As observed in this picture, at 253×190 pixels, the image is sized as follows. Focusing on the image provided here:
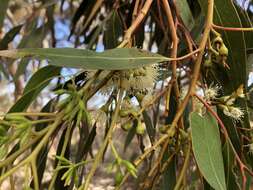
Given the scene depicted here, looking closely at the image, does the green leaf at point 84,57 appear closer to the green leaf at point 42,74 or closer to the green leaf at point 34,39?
the green leaf at point 42,74

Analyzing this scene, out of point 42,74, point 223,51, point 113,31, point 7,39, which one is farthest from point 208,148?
point 7,39

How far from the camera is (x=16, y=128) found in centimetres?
79

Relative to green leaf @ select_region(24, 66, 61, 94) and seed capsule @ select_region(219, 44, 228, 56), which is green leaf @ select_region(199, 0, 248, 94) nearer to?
seed capsule @ select_region(219, 44, 228, 56)

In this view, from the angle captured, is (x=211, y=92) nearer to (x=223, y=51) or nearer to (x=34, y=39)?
(x=223, y=51)

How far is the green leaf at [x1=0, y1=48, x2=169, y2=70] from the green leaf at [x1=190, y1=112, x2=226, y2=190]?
0.15m

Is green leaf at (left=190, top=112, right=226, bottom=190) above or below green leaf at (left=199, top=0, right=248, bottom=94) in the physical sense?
below

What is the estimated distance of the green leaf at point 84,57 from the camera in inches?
34.1

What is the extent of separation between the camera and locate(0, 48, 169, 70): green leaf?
0.87 meters

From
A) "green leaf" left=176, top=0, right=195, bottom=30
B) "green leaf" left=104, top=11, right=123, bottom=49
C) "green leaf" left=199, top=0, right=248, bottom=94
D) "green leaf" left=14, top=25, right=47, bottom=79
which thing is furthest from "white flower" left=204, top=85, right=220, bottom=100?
"green leaf" left=14, top=25, right=47, bottom=79

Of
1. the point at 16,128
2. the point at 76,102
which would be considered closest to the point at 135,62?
the point at 76,102

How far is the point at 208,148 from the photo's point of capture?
0.96 m

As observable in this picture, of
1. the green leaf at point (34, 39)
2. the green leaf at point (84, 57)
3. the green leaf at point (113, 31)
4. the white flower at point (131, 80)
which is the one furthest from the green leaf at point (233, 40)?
the green leaf at point (34, 39)

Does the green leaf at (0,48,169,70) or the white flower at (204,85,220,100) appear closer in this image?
the green leaf at (0,48,169,70)

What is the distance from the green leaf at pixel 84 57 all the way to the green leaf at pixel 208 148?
151mm
